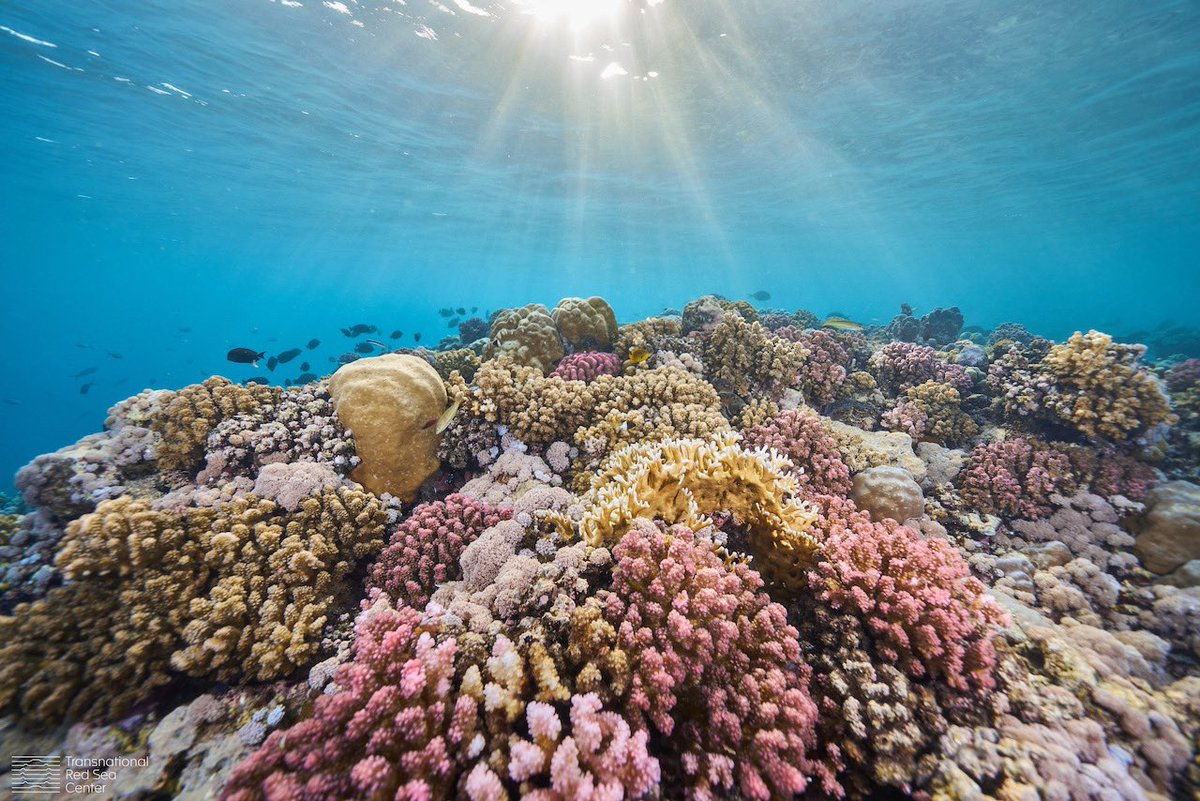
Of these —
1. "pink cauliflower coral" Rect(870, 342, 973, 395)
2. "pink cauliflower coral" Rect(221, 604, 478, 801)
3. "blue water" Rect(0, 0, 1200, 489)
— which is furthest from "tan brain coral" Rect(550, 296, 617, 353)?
"blue water" Rect(0, 0, 1200, 489)

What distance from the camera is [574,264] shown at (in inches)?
3388

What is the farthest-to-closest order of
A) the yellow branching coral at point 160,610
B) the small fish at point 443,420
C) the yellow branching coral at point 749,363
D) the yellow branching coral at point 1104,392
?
the yellow branching coral at point 749,363, the yellow branching coral at point 1104,392, the small fish at point 443,420, the yellow branching coral at point 160,610

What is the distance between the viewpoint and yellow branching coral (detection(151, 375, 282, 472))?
19.0 feet

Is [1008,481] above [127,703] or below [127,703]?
above

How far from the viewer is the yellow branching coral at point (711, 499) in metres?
3.94

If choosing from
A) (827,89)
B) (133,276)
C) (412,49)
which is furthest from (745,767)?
(133,276)

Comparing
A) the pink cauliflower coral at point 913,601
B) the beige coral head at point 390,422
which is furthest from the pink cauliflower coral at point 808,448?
the beige coral head at point 390,422

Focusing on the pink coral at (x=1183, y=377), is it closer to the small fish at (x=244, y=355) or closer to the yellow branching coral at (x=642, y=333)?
the yellow branching coral at (x=642, y=333)

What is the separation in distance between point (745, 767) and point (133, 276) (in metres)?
142

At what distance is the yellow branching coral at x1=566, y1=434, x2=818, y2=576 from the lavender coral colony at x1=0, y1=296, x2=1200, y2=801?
0.09ft

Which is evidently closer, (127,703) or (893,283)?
(127,703)

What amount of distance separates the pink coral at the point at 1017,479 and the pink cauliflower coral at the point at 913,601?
3.86 metres

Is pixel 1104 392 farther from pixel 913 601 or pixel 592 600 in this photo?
pixel 592 600

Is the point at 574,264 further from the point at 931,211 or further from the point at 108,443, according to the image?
the point at 108,443
